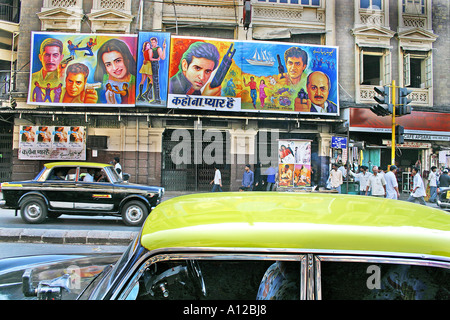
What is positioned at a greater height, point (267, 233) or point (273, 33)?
point (273, 33)

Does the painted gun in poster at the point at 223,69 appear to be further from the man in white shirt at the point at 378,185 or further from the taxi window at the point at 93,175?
the taxi window at the point at 93,175

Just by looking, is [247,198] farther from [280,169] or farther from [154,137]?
[154,137]

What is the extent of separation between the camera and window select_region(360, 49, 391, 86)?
655 inches

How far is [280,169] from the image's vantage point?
1372 cm

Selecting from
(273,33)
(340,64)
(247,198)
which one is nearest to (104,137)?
(273,33)

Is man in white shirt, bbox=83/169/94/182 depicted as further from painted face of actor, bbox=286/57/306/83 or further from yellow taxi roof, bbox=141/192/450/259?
painted face of actor, bbox=286/57/306/83

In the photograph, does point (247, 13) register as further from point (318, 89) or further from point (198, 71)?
point (318, 89)

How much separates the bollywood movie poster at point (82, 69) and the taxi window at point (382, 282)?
14431mm

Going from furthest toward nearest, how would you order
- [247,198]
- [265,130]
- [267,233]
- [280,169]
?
[265,130] → [280,169] → [247,198] → [267,233]

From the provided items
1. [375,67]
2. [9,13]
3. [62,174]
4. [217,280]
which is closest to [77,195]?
[62,174]

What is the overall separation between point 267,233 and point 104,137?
15114 mm

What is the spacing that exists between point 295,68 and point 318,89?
61.4 inches

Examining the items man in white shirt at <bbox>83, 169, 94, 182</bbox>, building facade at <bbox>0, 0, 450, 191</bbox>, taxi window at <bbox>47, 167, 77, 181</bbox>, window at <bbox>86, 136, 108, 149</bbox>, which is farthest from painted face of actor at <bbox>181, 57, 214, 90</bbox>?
taxi window at <bbox>47, 167, 77, 181</bbox>

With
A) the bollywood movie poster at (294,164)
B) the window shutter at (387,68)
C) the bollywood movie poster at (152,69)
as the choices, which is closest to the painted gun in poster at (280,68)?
the bollywood movie poster at (294,164)
